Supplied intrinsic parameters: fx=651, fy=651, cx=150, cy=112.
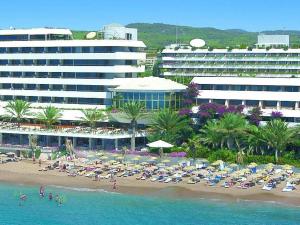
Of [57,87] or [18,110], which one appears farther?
[57,87]

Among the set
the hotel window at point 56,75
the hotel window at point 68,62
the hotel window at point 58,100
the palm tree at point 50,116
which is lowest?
the palm tree at point 50,116

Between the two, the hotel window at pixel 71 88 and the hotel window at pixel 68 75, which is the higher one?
the hotel window at pixel 68 75

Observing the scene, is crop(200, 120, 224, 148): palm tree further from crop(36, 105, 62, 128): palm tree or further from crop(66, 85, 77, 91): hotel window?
crop(66, 85, 77, 91): hotel window

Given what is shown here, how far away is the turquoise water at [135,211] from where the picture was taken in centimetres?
6206

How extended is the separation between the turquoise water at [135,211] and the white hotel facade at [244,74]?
28.0 meters

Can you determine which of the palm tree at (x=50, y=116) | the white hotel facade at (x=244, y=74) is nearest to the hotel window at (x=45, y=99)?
the palm tree at (x=50, y=116)

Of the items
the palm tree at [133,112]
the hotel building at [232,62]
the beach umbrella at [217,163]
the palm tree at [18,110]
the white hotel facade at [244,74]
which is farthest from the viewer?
the hotel building at [232,62]

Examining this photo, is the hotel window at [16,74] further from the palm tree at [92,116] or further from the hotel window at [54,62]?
the palm tree at [92,116]

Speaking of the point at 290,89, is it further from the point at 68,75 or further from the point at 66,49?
the point at 66,49

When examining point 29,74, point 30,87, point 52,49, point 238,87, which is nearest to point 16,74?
point 29,74

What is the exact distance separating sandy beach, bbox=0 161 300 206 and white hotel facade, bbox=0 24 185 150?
12830 mm

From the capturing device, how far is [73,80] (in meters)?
105

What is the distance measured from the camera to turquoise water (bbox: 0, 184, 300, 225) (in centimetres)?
6206

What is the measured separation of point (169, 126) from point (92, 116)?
39.8ft
